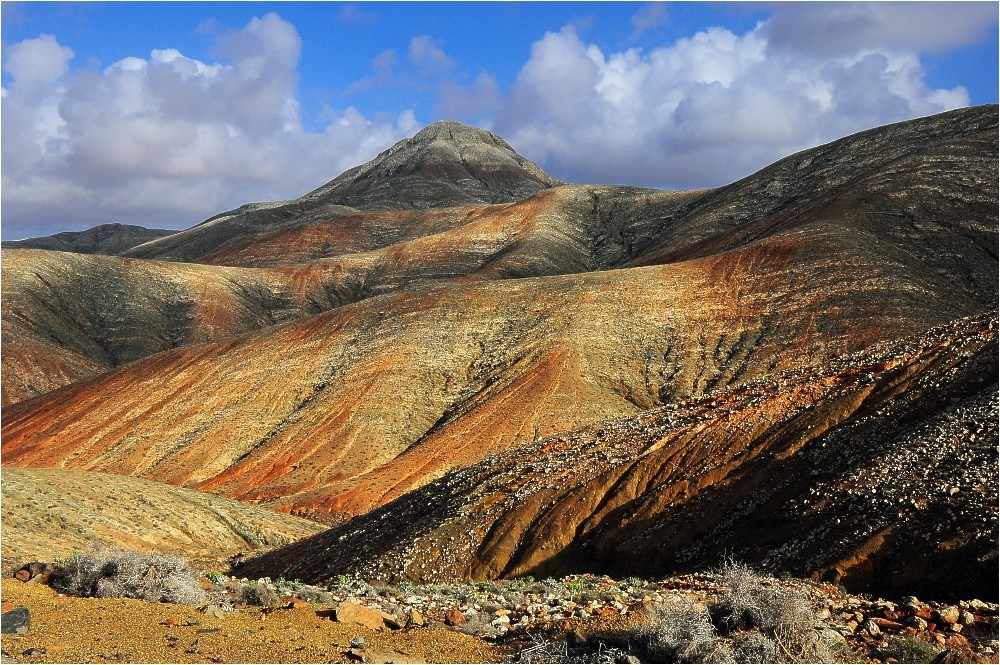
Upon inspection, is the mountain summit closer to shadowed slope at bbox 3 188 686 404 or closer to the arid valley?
the arid valley

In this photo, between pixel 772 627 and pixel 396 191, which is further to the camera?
pixel 396 191

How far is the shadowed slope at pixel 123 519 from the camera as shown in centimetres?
2225

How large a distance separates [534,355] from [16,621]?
131 feet

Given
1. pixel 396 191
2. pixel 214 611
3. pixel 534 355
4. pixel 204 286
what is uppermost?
pixel 396 191

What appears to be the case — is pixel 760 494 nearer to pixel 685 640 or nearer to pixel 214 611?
pixel 685 640

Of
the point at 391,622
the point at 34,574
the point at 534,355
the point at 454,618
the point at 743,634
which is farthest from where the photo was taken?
the point at 534,355

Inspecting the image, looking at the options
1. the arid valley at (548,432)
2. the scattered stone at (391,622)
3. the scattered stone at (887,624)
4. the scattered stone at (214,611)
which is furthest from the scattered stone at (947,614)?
the scattered stone at (214,611)

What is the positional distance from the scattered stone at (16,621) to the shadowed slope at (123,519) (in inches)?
445

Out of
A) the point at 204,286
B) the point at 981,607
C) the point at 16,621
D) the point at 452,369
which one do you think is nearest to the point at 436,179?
the point at 204,286

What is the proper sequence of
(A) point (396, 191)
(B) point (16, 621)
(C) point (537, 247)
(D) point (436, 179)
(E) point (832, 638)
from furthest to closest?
1. (D) point (436, 179)
2. (A) point (396, 191)
3. (C) point (537, 247)
4. (E) point (832, 638)
5. (B) point (16, 621)

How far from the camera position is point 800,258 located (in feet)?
184

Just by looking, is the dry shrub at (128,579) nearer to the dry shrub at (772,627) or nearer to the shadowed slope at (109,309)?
the dry shrub at (772,627)

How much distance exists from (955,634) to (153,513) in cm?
2367

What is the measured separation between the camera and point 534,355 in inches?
1898
